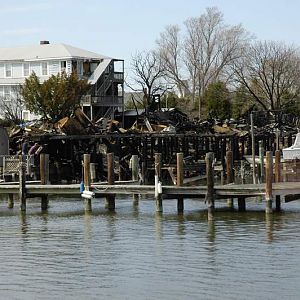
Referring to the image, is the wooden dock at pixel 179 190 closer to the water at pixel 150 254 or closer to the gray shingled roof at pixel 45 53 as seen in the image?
the water at pixel 150 254

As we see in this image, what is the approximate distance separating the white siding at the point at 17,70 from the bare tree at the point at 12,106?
2.76 metres

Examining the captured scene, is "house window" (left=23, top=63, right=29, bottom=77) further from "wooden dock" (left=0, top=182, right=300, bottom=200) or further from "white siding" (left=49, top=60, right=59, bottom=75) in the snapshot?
"wooden dock" (left=0, top=182, right=300, bottom=200)

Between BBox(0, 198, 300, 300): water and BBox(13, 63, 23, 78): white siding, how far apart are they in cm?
5568

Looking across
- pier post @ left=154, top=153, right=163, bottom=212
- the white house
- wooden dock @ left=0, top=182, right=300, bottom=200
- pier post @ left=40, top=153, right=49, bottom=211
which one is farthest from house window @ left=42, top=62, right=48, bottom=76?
pier post @ left=154, top=153, right=163, bottom=212

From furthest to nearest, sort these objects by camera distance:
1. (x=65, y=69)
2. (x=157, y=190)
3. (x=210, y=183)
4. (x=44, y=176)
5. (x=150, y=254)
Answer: (x=65, y=69) < (x=44, y=176) < (x=157, y=190) < (x=210, y=183) < (x=150, y=254)

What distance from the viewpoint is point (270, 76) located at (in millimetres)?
100438

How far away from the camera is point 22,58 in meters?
93.1

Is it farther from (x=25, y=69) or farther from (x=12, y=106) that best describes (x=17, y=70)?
(x=12, y=106)

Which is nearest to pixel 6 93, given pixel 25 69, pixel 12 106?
pixel 12 106

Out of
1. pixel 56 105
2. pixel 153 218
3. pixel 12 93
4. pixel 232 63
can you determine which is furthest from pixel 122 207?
pixel 232 63

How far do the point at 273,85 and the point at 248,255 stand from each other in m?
71.1

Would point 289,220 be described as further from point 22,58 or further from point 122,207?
point 22,58

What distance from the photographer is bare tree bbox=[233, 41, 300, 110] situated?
319ft

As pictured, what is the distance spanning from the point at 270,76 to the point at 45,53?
24147 mm
